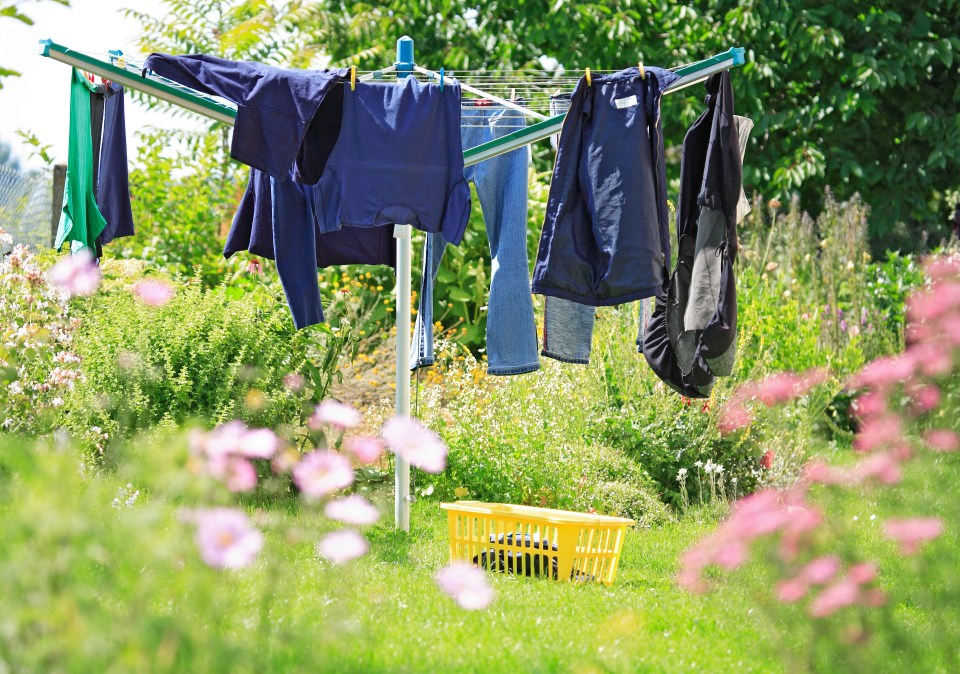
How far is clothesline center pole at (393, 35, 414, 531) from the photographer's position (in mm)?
4004

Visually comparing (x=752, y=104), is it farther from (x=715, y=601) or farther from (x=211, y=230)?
(x=715, y=601)

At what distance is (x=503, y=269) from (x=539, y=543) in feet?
3.30

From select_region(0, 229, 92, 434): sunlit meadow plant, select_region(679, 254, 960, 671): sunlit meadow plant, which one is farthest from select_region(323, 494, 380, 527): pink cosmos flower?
→ select_region(0, 229, 92, 434): sunlit meadow plant

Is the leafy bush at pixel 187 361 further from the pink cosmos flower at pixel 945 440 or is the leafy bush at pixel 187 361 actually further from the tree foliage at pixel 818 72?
the tree foliage at pixel 818 72

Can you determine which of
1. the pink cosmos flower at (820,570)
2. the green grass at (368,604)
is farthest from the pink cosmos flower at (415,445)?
the pink cosmos flower at (820,570)

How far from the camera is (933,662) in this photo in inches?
100

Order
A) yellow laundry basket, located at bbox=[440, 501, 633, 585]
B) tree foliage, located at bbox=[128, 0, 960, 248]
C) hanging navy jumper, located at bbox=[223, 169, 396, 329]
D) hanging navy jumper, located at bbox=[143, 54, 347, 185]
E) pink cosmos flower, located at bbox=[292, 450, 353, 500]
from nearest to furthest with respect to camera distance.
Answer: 1. pink cosmos flower, located at bbox=[292, 450, 353, 500]
2. hanging navy jumper, located at bbox=[143, 54, 347, 185]
3. yellow laundry basket, located at bbox=[440, 501, 633, 585]
4. hanging navy jumper, located at bbox=[223, 169, 396, 329]
5. tree foliage, located at bbox=[128, 0, 960, 248]

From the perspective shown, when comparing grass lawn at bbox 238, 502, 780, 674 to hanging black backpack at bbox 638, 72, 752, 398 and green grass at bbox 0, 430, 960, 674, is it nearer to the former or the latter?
green grass at bbox 0, 430, 960, 674

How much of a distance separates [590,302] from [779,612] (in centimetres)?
152

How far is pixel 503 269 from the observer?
401 cm

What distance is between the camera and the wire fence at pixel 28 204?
7652 millimetres

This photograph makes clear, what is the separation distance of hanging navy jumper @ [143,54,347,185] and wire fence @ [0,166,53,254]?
455 cm

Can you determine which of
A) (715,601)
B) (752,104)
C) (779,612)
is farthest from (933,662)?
(752,104)

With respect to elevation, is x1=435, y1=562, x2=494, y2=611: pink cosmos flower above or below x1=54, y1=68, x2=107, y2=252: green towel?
below
